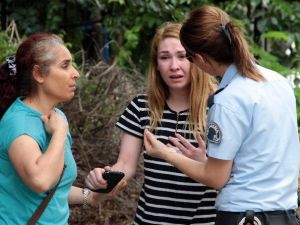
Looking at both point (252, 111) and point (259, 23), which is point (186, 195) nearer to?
point (252, 111)

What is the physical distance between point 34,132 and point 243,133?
84 cm

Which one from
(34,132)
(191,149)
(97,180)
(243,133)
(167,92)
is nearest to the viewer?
(243,133)

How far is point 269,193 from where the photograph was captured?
9.39 ft

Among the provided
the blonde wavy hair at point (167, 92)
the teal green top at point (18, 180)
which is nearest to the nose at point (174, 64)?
the blonde wavy hair at point (167, 92)

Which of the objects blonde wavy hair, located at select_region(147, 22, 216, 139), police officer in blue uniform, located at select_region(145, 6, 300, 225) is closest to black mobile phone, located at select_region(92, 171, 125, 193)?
blonde wavy hair, located at select_region(147, 22, 216, 139)

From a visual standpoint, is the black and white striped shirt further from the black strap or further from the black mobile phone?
the black strap

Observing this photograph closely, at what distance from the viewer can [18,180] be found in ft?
9.60

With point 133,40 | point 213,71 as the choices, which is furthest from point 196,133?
point 133,40

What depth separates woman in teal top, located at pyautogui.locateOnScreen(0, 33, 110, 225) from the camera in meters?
2.83

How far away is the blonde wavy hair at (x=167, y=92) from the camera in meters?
3.58

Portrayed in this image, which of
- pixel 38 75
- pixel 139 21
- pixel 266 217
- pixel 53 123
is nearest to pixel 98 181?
pixel 53 123

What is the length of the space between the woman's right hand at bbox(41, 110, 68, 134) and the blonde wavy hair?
66cm

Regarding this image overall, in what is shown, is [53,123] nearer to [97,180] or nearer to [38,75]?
[38,75]

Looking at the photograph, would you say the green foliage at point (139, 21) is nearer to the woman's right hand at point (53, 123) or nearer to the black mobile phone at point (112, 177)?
the black mobile phone at point (112, 177)
